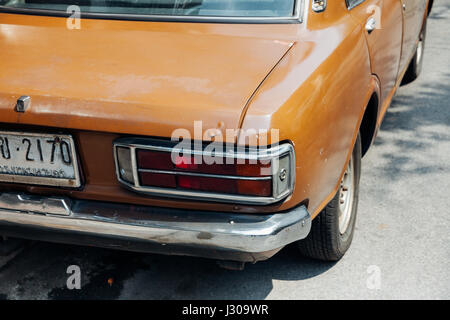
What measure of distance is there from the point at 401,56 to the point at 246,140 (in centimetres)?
228

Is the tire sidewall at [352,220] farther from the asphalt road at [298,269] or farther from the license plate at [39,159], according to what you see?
the license plate at [39,159]

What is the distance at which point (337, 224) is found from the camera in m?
2.94

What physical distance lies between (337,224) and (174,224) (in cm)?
97

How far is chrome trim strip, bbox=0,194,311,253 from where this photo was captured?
2260 mm

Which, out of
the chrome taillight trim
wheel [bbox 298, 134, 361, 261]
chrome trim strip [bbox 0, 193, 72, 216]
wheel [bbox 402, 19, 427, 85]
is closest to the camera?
the chrome taillight trim

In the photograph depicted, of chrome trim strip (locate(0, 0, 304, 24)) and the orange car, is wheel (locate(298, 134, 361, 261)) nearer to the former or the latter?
the orange car

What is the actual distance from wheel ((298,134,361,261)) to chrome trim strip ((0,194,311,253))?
0.50 meters

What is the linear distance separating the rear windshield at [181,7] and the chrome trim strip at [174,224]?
95 cm

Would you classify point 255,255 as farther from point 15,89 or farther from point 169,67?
point 15,89

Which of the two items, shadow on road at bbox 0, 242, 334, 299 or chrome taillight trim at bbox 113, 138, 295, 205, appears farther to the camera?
shadow on road at bbox 0, 242, 334, 299

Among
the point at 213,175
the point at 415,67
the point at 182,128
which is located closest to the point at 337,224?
the point at 213,175

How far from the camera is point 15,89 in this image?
7.70 feet

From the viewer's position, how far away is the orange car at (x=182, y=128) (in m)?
2.21

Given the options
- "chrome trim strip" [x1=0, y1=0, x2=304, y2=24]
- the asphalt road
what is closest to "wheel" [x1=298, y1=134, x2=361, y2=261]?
the asphalt road
